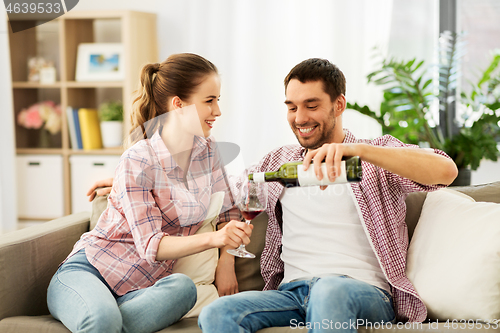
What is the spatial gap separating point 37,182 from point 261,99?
171cm

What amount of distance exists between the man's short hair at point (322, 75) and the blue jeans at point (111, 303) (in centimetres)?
76

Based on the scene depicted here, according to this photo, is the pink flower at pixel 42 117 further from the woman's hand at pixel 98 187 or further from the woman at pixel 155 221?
the woman at pixel 155 221

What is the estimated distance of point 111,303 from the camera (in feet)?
4.31

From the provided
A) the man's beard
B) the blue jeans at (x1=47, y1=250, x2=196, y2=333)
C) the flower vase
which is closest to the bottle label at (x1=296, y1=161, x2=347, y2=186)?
the man's beard

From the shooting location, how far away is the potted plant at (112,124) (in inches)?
130

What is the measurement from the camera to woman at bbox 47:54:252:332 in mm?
1335

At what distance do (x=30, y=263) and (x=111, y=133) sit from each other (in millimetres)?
1870

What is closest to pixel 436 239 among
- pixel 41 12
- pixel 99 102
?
pixel 99 102

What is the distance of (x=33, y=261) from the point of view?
1.54 metres

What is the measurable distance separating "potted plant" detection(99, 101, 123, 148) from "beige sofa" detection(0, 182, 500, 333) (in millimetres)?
1516

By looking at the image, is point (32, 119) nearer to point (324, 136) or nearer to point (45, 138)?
point (45, 138)

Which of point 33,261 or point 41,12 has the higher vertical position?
point 41,12

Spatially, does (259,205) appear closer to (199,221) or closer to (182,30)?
(199,221)

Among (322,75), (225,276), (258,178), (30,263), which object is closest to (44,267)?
(30,263)
